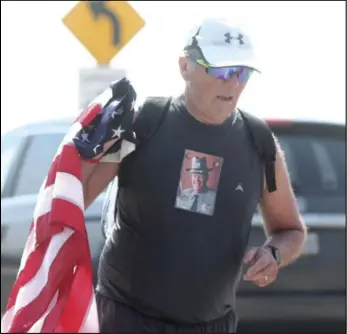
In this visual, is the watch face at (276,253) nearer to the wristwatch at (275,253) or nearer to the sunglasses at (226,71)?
the wristwatch at (275,253)

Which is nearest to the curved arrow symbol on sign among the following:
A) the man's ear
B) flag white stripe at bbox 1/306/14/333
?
the man's ear

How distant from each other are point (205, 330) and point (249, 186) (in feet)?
1.61

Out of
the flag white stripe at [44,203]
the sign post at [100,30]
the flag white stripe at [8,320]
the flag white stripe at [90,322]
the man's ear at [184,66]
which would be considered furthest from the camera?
the sign post at [100,30]

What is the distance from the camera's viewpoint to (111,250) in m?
3.08

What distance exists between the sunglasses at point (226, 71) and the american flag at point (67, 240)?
0.25 meters

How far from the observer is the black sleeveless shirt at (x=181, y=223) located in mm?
2955

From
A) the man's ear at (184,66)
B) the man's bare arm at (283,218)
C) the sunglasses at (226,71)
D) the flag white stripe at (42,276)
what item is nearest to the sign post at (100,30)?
the man's bare arm at (283,218)

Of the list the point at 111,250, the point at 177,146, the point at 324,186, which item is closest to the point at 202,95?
the point at 177,146

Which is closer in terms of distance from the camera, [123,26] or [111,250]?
[111,250]

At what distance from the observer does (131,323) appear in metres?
2.97

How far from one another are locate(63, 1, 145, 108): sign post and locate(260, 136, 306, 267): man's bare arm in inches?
220

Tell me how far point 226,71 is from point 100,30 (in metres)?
6.06

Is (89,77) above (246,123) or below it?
below

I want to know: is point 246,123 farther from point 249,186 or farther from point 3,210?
point 3,210
